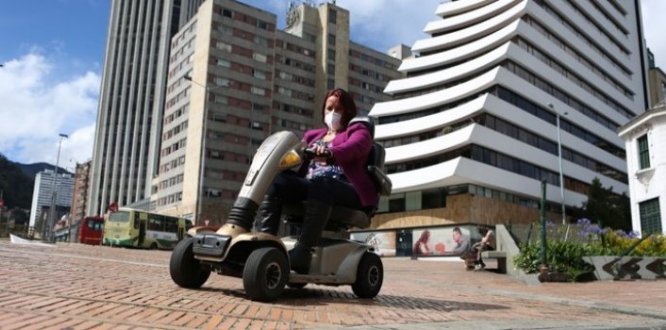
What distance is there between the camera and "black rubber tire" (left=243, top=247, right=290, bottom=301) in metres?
4.63

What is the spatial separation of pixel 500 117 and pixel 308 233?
153ft

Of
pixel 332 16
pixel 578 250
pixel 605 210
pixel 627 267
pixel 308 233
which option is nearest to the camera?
pixel 308 233

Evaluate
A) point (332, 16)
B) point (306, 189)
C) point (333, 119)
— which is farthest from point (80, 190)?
point (306, 189)

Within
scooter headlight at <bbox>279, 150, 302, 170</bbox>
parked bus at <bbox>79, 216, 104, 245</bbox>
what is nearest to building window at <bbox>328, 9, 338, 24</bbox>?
parked bus at <bbox>79, 216, 104, 245</bbox>

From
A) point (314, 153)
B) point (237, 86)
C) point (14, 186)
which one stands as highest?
point (237, 86)

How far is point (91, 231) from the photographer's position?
3988 centimetres

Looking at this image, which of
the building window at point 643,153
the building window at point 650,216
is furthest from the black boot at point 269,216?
the building window at point 643,153

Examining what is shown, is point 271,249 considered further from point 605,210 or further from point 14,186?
point 14,186

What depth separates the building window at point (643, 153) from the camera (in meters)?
26.5

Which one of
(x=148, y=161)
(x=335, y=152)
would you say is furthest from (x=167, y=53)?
(x=335, y=152)

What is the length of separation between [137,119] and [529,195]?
326 feet

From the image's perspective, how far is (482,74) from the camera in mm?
52969

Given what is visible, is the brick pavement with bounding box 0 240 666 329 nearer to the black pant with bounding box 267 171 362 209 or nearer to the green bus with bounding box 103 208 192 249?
the black pant with bounding box 267 171 362 209

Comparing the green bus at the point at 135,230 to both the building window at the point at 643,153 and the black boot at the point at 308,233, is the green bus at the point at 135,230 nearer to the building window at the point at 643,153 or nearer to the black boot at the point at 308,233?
the building window at the point at 643,153
